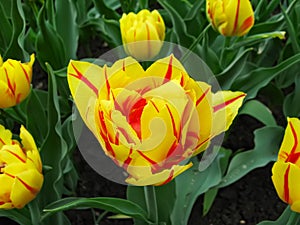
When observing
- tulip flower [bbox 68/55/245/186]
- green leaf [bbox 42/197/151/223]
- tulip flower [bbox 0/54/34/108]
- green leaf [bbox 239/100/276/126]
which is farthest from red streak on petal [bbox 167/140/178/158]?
green leaf [bbox 239/100/276/126]

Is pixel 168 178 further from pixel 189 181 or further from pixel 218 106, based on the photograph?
pixel 189 181

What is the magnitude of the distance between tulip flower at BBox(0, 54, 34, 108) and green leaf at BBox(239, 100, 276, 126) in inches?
23.4

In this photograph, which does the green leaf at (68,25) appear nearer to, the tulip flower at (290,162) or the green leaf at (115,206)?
the green leaf at (115,206)

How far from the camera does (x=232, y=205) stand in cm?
157

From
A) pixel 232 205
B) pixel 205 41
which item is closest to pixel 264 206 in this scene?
pixel 232 205

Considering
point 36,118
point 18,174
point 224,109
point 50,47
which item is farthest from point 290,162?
point 50,47

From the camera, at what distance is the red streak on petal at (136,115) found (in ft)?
2.59

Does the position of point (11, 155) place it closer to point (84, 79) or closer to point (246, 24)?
point (84, 79)

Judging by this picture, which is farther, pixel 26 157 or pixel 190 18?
pixel 190 18

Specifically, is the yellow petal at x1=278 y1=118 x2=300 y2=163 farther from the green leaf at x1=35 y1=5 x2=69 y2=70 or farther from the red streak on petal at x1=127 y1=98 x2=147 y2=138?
the green leaf at x1=35 y1=5 x2=69 y2=70

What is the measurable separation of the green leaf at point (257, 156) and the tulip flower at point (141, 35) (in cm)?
35

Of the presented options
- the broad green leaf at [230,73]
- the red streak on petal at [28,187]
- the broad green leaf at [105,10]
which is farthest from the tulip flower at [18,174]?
the broad green leaf at [105,10]

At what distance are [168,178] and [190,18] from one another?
0.75 m

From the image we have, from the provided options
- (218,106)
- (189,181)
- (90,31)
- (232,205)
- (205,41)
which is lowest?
(232,205)
